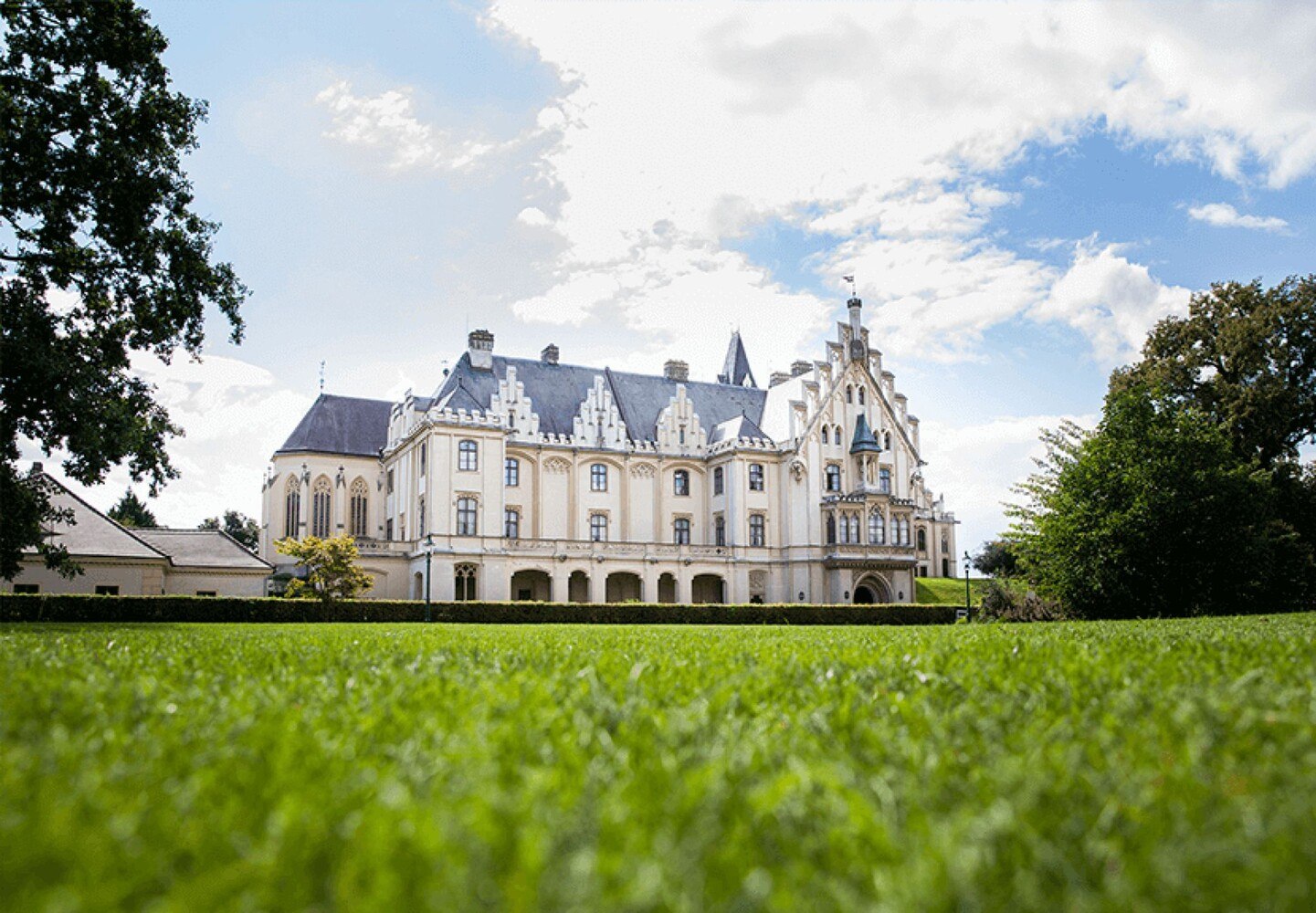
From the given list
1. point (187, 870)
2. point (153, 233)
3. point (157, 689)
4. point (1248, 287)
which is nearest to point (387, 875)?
point (187, 870)

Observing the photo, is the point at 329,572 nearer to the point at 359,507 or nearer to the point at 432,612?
the point at 432,612

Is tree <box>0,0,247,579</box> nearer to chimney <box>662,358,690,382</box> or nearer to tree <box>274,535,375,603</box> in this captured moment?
tree <box>274,535,375,603</box>

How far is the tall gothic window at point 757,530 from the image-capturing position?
5794cm

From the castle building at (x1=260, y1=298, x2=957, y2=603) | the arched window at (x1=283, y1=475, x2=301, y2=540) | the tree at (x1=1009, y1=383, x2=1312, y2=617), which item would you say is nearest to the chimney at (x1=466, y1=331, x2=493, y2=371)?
the castle building at (x1=260, y1=298, x2=957, y2=603)

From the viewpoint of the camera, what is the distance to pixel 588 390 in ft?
194

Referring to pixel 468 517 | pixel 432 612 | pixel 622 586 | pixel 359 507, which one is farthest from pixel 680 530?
pixel 432 612

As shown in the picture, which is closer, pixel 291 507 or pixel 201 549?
pixel 201 549

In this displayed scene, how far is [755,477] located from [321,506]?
26722 millimetres

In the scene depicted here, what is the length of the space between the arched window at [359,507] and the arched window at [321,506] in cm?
139

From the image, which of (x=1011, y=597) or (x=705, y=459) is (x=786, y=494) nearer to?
(x=705, y=459)

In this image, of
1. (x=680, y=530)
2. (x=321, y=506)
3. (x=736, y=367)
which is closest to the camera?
(x=680, y=530)

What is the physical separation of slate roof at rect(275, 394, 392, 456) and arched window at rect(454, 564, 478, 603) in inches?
591

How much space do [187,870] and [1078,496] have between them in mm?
36274

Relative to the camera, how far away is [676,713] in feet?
14.7
